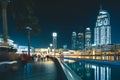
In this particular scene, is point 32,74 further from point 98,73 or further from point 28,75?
point 98,73

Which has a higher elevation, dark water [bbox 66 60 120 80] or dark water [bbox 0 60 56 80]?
dark water [bbox 0 60 56 80]

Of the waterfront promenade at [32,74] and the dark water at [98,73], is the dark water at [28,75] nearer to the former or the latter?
the waterfront promenade at [32,74]

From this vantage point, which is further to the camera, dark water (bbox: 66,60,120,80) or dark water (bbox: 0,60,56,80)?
dark water (bbox: 66,60,120,80)

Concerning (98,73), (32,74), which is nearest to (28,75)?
(32,74)

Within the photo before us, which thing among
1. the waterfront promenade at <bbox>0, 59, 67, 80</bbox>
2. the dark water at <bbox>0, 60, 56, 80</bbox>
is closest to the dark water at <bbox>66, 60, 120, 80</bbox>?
the waterfront promenade at <bbox>0, 59, 67, 80</bbox>

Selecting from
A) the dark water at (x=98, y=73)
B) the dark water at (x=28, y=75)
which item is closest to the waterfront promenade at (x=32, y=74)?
the dark water at (x=28, y=75)

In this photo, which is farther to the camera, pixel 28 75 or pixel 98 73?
pixel 98 73

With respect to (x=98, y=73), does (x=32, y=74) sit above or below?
above

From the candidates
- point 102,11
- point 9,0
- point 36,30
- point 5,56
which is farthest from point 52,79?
point 102,11

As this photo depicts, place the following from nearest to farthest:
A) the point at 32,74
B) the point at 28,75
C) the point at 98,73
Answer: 1. the point at 28,75
2. the point at 32,74
3. the point at 98,73

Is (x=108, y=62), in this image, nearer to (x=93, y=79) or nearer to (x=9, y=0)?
(x=9, y=0)

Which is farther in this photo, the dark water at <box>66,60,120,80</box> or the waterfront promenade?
the dark water at <box>66,60,120,80</box>

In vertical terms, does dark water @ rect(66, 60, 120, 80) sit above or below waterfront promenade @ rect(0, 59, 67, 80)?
below

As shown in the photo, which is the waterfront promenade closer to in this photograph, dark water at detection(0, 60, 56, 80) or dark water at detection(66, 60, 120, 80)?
dark water at detection(0, 60, 56, 80)
